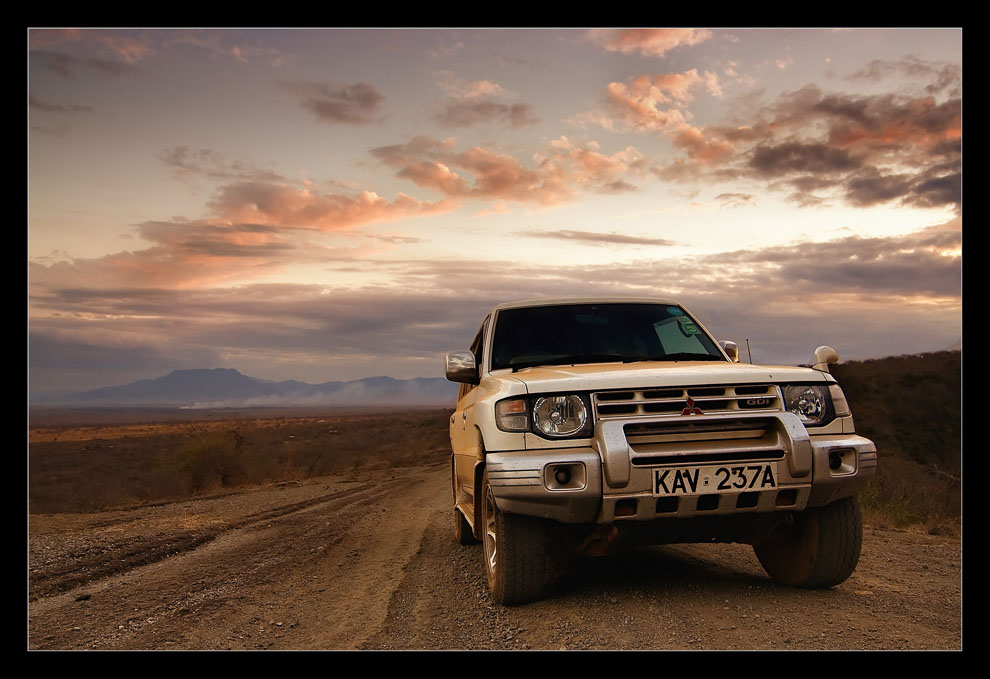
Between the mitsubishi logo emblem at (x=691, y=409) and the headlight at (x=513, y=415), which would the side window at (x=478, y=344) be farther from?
the mitsubishi logo emblem at (x=691, y=409)

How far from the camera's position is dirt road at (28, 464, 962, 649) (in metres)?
3.93

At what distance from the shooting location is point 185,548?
7824 millimetres

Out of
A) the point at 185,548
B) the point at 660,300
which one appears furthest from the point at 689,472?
the point at 185,548

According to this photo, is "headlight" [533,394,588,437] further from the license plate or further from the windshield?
the windshield

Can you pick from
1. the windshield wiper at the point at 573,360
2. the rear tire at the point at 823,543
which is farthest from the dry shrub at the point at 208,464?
the rear tire at the point at 823,543

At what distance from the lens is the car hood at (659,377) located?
4102 millimetres

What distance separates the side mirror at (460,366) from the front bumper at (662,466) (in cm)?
124

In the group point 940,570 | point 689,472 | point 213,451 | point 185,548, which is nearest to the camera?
point 689,472

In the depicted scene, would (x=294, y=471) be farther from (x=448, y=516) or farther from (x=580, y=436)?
(x=580, y=436)

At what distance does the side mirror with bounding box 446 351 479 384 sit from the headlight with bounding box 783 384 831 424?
2.18m

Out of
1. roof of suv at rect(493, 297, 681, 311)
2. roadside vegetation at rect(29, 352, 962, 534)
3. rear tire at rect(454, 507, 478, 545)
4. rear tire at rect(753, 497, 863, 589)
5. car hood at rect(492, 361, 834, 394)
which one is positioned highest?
roof of suv at rect(493, 297, 681, 311)

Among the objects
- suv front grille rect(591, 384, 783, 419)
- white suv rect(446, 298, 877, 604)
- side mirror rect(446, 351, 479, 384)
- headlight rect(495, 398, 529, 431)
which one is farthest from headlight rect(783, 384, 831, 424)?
side mirror rect(446, 351, 479, 384)
